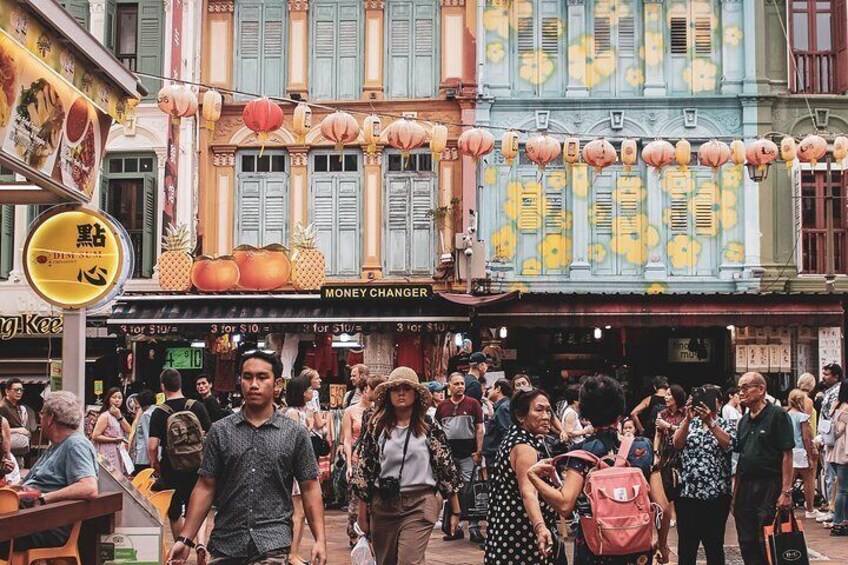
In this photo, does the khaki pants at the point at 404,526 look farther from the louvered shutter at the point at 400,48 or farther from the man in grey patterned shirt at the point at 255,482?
the louvered shutter at the point at 400,48

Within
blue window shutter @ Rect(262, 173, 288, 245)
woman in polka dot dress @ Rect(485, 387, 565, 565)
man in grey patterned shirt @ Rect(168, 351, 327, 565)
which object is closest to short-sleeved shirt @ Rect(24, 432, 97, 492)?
man in grey patterned shirt @ Rect(168, 351, 327, 565)

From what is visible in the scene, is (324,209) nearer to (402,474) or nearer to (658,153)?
(658,153)

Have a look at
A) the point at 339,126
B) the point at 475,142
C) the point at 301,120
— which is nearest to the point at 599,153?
the point at 475,142

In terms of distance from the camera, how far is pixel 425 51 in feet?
73.9

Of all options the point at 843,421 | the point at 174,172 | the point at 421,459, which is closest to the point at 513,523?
the point at 421,459

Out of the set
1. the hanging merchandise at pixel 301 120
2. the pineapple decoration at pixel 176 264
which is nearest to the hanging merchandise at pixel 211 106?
the hanging merchandise at pixel 301 120

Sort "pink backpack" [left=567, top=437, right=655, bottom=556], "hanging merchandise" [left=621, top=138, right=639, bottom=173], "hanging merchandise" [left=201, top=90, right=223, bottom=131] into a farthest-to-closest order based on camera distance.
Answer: "hanging merchandise" [left=621, top=138, right=639, bottom=173], "hanging merchandise" [left=201, top=90, right=223, bottom=131], "pink backpack" [left=567, top=437, right=655, bottom=556]

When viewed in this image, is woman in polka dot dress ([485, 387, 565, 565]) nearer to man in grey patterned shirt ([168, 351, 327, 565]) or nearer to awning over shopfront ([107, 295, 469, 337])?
A: man in grey patterned shirt ([168, 351, 327, 565])

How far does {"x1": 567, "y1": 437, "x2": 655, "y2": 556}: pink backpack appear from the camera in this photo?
5.52 m

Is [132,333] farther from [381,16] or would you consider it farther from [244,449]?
[244,449]

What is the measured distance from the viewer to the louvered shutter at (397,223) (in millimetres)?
22234

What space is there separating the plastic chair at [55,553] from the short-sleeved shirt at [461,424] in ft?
17.2

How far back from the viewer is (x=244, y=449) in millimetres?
5914

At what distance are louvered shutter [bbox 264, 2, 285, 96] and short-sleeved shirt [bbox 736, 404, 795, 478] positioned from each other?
1581 cm
